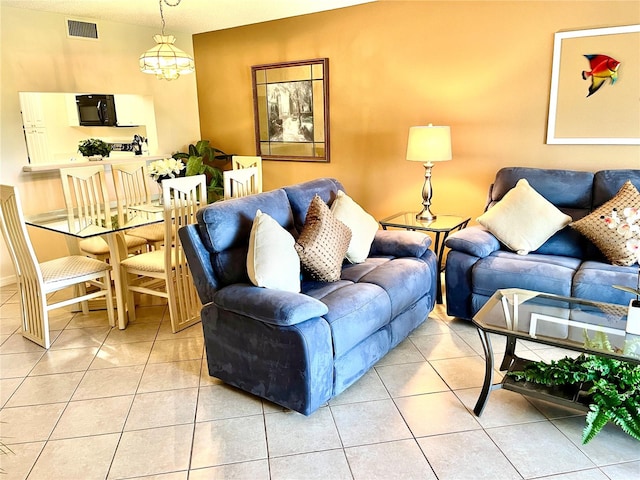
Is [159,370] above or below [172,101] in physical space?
below

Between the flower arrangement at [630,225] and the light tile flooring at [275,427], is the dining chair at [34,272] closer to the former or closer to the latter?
the light tile flooring at [275,427]

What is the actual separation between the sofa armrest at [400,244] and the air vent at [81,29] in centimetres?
359

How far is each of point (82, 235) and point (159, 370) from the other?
1.02 m

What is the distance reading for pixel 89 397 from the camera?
2.54 metres

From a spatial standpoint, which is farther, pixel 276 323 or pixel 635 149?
pixel 635 149

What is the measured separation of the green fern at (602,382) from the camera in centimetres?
199

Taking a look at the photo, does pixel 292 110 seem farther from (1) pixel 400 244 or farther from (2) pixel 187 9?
(1) pixel 400 244

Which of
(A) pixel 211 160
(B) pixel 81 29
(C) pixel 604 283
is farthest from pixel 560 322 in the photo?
(B) pixel 81 29

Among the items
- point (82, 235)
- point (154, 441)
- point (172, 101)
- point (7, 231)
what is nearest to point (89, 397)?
point (154, 441)

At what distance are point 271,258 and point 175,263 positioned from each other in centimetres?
111

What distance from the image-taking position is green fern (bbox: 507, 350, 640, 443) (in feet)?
Result: 6.52

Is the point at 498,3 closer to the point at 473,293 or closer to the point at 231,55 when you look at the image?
the point at 473,293

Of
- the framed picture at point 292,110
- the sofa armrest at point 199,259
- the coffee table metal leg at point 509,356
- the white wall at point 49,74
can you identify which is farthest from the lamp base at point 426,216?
the white wall at point 49,74

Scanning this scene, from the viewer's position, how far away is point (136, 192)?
4.42m
